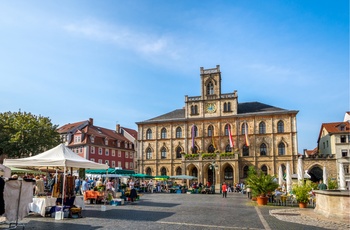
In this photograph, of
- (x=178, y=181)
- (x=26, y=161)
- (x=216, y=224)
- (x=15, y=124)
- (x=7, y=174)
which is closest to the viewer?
(x=216, y=224)

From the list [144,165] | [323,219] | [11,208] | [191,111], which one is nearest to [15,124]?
[144,165]

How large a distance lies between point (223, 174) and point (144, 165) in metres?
13.7

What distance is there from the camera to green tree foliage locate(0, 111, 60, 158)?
37.4 meters

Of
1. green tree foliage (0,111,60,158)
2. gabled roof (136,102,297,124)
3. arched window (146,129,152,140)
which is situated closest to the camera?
green tree foliage (0,111,60,158)

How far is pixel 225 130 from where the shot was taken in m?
51.2

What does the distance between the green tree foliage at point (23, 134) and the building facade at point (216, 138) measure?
1965 cm

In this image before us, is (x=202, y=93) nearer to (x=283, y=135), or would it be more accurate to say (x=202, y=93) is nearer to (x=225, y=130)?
(x=225, y=130)

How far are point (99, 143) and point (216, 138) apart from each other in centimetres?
2212

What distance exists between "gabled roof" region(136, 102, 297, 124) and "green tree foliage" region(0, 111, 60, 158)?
66.4 feet

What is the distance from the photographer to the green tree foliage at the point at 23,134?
3744 centimetres

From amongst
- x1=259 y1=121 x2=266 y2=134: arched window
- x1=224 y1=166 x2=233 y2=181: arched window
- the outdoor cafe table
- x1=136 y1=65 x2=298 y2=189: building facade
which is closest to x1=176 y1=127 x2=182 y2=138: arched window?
x1=136 y1=65 x2=298 y2=189: building facade

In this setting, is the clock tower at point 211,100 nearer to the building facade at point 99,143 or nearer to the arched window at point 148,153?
the arched window at point 148,153

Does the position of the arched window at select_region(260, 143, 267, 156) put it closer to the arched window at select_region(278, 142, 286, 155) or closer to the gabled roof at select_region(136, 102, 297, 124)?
the arched window at select_region(278, 142, 286, 155)

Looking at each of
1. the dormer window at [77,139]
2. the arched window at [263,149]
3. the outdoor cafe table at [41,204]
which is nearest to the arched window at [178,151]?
the arched window at [263,149]
